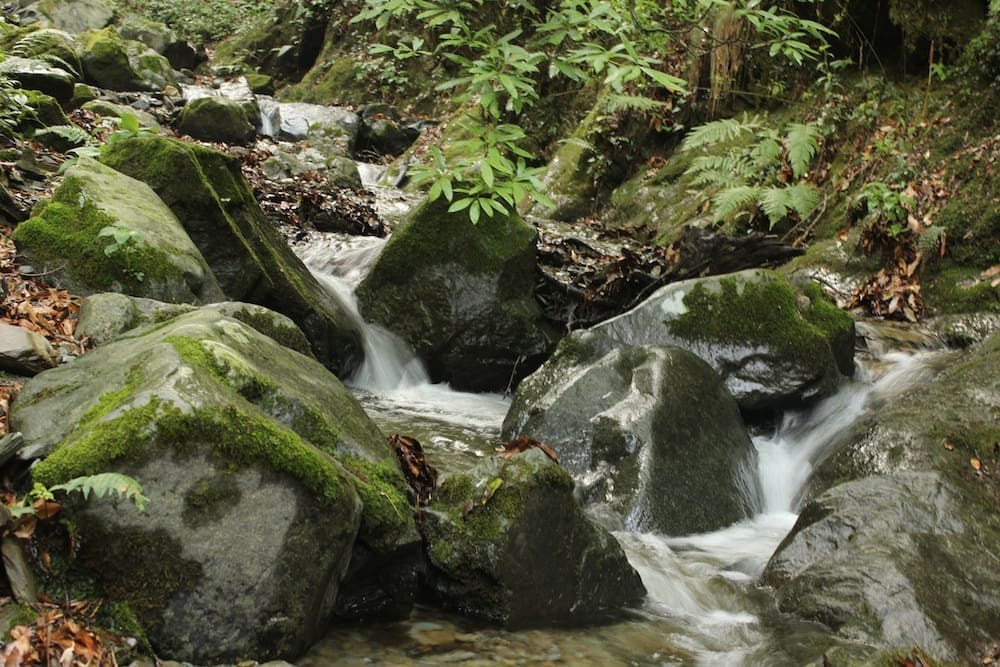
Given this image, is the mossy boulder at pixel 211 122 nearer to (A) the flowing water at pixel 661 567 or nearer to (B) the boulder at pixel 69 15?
(A) the flowing water at pixel 661 567

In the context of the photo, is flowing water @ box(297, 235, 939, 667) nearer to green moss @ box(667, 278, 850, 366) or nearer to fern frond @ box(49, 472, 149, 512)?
green moss @ box(667, 278, 850, 366)

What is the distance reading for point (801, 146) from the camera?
887 cm

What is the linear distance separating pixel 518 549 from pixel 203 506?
1390 millimetres

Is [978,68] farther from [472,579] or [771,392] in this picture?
[472,579]

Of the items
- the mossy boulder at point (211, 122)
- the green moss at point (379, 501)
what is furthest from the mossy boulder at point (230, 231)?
the mossy boulder at point (211, 122)

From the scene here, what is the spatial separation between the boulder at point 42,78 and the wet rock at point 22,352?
26.7ft

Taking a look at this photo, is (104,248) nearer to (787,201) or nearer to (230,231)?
(230,231)

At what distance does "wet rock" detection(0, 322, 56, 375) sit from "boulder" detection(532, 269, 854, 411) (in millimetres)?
3605

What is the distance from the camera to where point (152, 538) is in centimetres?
249

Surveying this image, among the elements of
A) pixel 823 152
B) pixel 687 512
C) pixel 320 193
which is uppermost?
pixel 823 152

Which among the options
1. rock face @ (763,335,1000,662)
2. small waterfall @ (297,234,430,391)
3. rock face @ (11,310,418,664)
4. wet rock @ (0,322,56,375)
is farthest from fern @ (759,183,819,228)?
wet rock @ (0,322,56,375)

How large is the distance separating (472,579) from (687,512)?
1.88 m

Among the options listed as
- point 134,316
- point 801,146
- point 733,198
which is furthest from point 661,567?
point 801,146

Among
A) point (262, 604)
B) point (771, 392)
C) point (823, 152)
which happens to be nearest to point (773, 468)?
point (771, 392)
